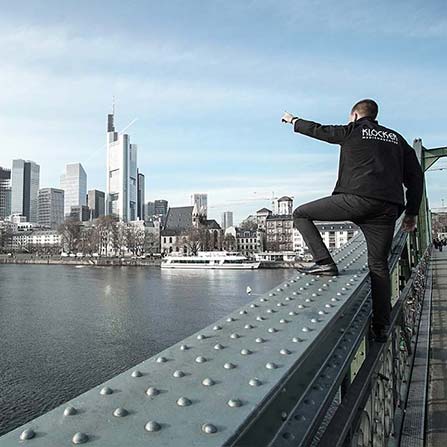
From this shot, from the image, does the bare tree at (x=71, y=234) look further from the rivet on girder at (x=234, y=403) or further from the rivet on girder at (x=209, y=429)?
the rivet on girder at (x=209, y=429)

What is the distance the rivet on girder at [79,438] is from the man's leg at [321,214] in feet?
6.73

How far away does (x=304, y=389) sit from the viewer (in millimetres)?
1555

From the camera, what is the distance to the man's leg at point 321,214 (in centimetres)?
266

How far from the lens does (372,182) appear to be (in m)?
2.57

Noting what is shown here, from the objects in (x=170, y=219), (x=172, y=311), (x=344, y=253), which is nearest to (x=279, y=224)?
(x=170, y=219)

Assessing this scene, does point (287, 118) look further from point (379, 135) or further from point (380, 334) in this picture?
point (380, 334)

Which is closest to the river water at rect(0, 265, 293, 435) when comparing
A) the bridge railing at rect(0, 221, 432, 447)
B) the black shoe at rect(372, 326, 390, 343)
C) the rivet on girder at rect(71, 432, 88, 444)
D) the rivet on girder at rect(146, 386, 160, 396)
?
the black shoe at rect(372, 326, 390, 343)

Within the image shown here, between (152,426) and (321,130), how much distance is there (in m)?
2.11

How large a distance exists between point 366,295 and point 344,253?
3.17ft

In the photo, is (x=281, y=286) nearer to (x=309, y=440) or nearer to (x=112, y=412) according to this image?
(x=309, y=440)

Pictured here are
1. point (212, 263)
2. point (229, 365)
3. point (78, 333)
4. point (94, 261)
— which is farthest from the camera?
point (94, 261)

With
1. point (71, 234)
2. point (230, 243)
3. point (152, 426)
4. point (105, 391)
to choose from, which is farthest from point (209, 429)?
point (71, 234)

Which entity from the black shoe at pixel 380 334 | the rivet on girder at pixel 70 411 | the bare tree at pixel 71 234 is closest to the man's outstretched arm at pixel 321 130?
the black shoe at pixel 380 334

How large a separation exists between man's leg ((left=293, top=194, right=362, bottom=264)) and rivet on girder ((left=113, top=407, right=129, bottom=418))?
6.31 feet
